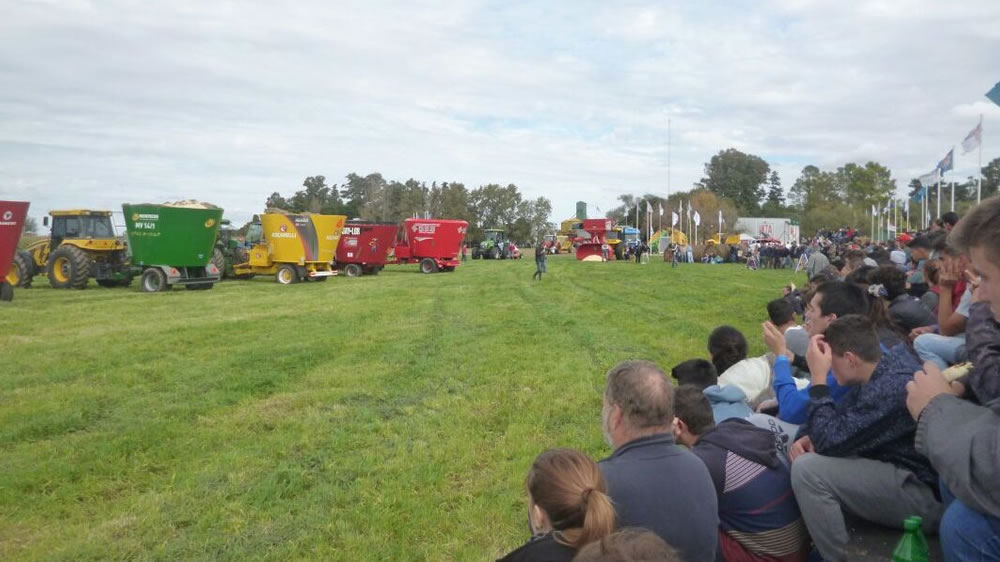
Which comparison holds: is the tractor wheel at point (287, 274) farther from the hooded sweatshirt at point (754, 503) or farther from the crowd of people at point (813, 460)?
the hooded sweatshirt at point (754, 503)

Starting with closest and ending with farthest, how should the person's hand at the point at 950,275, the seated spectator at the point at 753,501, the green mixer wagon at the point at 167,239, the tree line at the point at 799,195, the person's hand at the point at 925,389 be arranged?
the person's hand at the point at 925,389
the seated spectator at the point at 753,501
the person's hand at the point at 950,275
the green mixer wagon at the point at 167,239
the tree line at the point at 799,195

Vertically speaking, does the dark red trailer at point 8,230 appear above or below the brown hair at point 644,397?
above

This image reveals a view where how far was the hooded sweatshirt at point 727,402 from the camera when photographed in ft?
13.8

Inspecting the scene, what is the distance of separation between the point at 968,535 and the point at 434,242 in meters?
29.9

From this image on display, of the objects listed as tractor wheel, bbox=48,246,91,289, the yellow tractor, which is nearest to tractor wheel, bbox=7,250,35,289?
the yellow tractor

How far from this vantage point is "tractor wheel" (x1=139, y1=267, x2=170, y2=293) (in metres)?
21.1

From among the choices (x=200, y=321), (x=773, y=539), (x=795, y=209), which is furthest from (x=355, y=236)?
(x=795, y=209)

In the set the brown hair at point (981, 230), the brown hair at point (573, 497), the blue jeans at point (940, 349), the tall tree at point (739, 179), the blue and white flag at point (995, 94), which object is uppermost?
the tall tree at point (739, 179)

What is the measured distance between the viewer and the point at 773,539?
10.8ft

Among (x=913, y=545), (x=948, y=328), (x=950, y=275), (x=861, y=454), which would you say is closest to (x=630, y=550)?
(x=913, y=545)

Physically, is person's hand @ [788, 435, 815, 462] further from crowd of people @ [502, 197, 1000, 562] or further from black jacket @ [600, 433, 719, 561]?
black jacket @ [600, 433, 719, 561]

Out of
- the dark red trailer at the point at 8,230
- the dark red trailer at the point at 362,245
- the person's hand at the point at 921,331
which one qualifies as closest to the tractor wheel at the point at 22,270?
the dark red trailer at the point at 8,230

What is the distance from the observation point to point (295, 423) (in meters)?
7.11

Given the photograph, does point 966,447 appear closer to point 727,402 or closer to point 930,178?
point 727,402
